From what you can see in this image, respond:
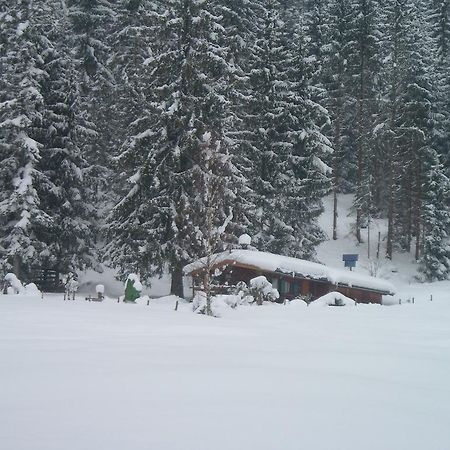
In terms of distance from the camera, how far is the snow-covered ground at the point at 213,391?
3.95 meters

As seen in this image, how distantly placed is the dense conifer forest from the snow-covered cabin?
109 centimetres

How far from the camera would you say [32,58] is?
2486 centimetres

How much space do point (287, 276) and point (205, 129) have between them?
8537mm

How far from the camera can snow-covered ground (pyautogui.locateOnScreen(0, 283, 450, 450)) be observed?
3.95 meters

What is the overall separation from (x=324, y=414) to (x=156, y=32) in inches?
1005

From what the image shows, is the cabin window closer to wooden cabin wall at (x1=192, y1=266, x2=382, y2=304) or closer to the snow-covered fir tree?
wooden cabin wall at (x1=192, y1=266, x2=382, y2=304)

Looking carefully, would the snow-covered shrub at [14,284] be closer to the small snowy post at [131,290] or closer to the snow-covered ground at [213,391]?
the small snowy post at [131,290]

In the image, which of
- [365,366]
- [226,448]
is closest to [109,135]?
[365,366]

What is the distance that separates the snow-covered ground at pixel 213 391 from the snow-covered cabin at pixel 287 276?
13432 mm

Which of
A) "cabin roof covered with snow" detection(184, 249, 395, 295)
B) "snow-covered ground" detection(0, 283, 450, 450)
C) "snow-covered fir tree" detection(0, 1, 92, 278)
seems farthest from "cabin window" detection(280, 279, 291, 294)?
"snow-covered ground" detection(0, 283, 450, 450)

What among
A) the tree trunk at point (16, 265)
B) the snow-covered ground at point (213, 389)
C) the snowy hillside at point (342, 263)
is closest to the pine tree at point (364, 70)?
the snowy hillside at point (342, 263)

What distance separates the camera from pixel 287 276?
2414 cm

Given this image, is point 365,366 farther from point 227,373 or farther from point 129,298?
point 129,298

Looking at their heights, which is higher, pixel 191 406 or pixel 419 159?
pixel 419 159
